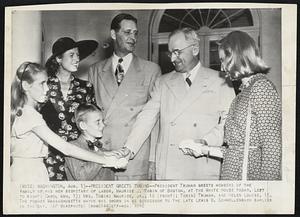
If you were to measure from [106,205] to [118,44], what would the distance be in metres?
0.47

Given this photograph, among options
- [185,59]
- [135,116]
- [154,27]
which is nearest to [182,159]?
[135,116]

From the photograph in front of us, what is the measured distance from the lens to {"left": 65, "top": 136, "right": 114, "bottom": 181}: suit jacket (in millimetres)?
1646

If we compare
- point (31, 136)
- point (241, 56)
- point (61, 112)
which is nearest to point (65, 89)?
point (61, 112)

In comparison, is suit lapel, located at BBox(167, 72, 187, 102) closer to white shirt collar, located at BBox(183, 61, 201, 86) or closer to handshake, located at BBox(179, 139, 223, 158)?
white shirt collar, located at BBox(183, 61, 201, 86)

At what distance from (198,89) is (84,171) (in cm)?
41

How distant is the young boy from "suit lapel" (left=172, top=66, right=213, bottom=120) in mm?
228

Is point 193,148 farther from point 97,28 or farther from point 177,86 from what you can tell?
point 97,28

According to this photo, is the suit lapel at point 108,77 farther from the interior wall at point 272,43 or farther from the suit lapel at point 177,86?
the interior wall at point 272,43

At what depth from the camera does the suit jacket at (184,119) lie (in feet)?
5.36

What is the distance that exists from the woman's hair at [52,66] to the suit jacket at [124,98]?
0.10 meters

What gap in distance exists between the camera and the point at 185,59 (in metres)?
1.65

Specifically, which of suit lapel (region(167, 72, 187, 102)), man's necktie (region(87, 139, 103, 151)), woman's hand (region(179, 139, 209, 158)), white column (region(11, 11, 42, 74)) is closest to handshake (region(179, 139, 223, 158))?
woman's hand (region(179, 139, 209, 158))

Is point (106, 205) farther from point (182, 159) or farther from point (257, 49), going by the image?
point (257, 49)

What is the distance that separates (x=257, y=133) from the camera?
1.61 meters
